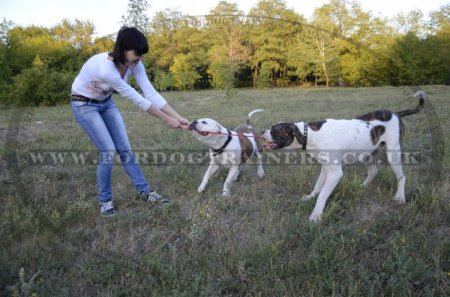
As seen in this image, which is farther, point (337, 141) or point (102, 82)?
point (337, 141)

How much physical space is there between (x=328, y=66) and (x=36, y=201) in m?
17.6

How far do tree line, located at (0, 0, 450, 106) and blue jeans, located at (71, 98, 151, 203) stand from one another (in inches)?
136

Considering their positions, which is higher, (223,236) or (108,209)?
(108,209)

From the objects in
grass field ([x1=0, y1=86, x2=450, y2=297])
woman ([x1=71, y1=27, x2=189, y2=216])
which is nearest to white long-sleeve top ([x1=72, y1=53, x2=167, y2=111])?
woman ([x1=71, y1=27, x2=189, y2=216])

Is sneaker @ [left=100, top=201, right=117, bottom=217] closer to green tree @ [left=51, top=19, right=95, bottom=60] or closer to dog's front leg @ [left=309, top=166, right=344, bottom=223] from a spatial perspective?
dog's front leg @ [left=309, top=166, right=344, bottom=223]

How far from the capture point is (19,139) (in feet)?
25.2

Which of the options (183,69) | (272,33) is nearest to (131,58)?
(272,33)

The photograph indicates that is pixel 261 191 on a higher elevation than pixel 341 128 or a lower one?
lower

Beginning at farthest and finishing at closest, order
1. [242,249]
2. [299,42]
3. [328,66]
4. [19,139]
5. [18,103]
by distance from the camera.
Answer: [328,66] < [18,103] < [299,42] < [19,139] < [242,249]

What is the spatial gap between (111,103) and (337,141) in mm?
2926

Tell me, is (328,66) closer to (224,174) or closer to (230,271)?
(224,174)

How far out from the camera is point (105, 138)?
3.80 metres

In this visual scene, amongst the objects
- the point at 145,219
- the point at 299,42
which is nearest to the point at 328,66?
the point at 299,42

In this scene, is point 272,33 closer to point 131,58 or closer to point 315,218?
point 131,58
